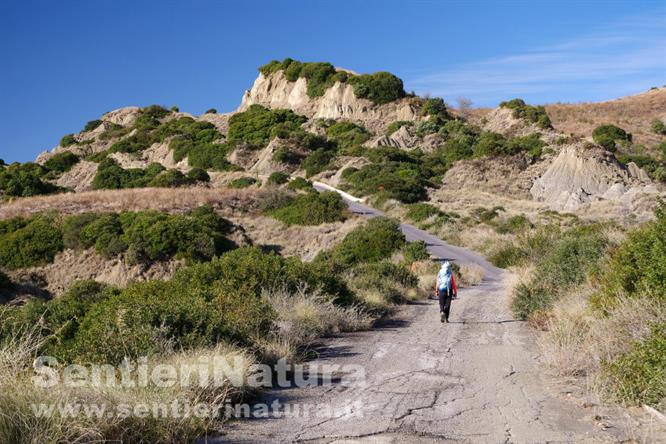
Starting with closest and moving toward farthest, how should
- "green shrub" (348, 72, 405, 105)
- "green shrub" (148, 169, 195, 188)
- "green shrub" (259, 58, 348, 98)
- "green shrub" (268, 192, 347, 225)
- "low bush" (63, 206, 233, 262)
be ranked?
"low bush" (63, 206, 233, 262) → "green shrub" (268, 192, 347, 225) → "green shrub" (148, 169, 195, 188) → "green shrub" (348, 72, 405, 105) → "green shrub" (259, 58, 348, 98)

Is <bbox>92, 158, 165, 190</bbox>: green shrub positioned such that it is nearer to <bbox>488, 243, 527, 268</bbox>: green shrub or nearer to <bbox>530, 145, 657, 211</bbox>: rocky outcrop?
<bbox>530, 145, 657, 211</bbox>: rocky outcrop

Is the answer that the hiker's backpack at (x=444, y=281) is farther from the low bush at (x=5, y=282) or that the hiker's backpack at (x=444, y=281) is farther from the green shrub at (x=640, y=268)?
the low bush at (x=5, y=282)

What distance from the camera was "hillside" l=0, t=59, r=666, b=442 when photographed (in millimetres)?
7977

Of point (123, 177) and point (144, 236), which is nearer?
point (144, 236)

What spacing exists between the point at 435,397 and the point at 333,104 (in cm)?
7320

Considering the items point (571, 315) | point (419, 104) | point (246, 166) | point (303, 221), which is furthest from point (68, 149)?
point (571, 315)

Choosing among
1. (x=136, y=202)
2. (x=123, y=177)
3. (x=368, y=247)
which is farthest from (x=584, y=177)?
(x=123, y=177)

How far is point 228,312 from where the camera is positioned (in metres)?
9.73

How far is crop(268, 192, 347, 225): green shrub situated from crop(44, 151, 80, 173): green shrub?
133 ft

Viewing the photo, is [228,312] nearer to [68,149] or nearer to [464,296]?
[464,296]

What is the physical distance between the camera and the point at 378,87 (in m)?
78.8

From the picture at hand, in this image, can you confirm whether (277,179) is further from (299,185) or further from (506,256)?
(506,256)

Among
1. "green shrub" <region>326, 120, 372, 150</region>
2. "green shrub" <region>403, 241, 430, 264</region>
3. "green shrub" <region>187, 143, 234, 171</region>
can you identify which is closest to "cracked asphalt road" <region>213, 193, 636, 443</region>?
"green shrub" <region>403, 241, 430, 264</region>

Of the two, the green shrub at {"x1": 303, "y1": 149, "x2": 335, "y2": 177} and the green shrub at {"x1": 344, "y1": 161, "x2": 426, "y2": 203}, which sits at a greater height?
the green shrub at {"x1": 303, "y1": 149, "x2": 335, "y2": 177}
